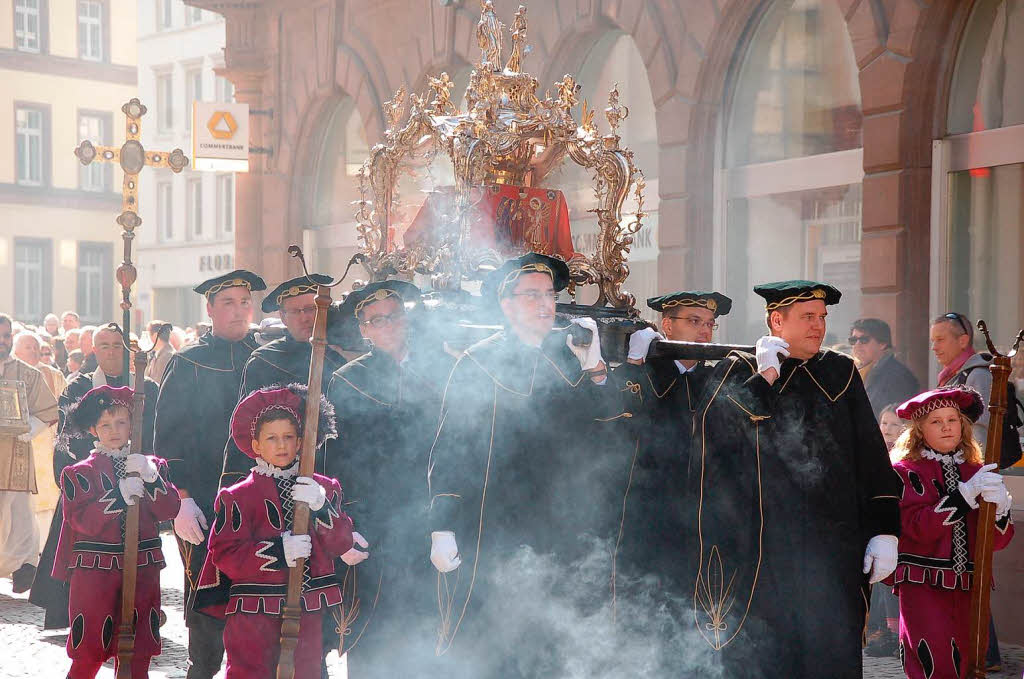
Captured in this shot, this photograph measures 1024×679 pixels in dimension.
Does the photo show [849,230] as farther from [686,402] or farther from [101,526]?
[101,526]

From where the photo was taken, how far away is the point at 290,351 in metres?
6.41

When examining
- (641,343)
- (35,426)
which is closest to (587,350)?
(641,343)

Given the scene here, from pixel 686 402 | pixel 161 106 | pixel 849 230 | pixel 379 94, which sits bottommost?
pixel 686 402

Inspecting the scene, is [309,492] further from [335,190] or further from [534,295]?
[335,190]

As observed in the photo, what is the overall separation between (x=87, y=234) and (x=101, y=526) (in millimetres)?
29997

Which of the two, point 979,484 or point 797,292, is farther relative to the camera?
point 979,484

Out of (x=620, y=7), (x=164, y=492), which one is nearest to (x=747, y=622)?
(x=164, y=492)

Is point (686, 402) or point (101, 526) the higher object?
point (686, 402)

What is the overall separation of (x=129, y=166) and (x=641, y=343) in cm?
315

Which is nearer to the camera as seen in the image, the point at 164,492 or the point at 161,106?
the point at 164,492

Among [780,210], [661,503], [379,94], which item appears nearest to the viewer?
[661,503]

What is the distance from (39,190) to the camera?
1325 inches

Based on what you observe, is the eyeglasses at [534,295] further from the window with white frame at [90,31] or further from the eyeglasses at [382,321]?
the window with white frame at [90,31]

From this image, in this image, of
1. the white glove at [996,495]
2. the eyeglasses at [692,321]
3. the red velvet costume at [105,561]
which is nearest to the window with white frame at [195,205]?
the red velvet costume at [105,561]
